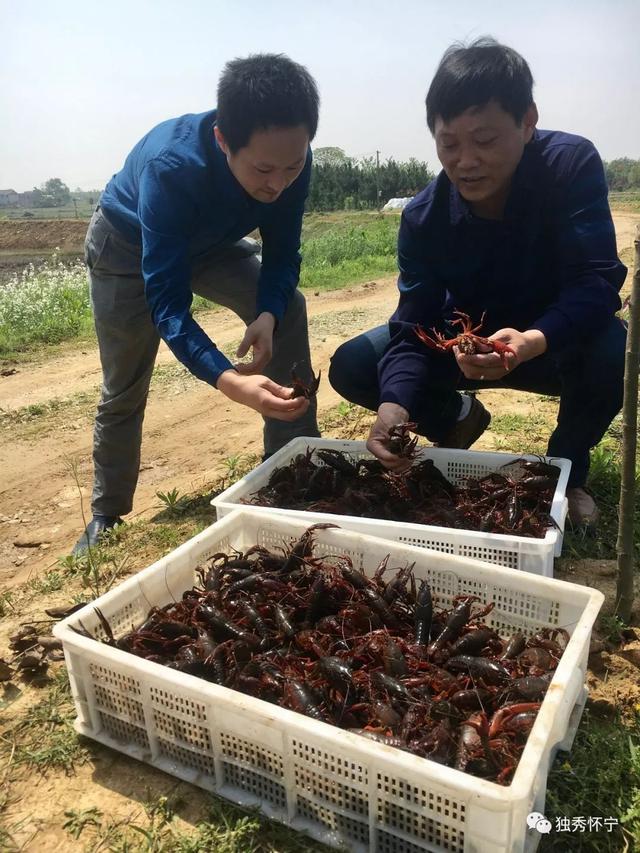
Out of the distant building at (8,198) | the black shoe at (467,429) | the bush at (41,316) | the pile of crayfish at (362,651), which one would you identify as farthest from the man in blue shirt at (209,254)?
the distant building at (8,198)

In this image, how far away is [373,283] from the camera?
649 inches

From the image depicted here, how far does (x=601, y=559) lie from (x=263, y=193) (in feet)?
9.19

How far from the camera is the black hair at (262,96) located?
3426mm

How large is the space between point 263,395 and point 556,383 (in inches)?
75.9

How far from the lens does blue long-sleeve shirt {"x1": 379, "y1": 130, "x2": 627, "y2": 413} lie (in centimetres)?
364

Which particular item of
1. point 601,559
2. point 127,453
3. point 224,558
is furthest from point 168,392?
point 601,559

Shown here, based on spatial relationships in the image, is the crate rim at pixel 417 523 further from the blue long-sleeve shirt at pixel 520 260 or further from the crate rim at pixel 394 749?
the blue long-sleeve shirt at pixel 520 260

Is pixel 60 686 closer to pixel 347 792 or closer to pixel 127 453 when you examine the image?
pixel 347 792

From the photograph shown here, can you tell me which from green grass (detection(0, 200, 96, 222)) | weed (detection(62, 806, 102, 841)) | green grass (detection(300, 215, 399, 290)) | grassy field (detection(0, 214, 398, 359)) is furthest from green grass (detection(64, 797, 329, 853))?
green grass (detection(0, 200, 96, 222))

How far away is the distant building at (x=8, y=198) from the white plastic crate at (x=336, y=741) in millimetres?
176066

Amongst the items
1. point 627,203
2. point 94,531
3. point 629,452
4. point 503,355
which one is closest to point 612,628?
point 629,452

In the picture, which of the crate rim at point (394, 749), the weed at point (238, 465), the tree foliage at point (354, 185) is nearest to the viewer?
the crate rim at point (394, 749)

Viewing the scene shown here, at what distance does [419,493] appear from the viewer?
3.88 meters

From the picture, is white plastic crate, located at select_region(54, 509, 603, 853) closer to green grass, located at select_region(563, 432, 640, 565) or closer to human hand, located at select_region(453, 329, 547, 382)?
human hand, located at select_region(453, 329, 547, 382)
